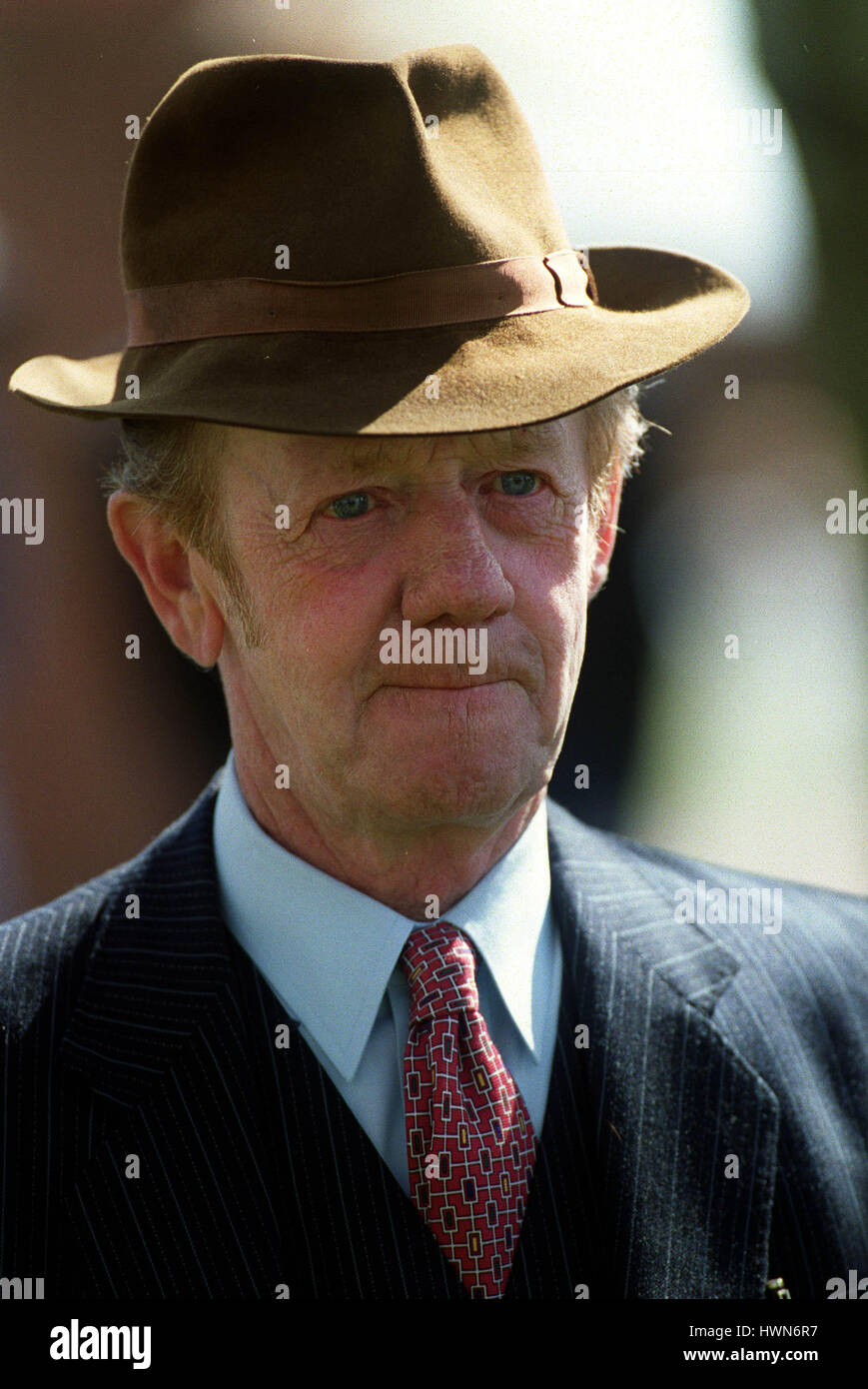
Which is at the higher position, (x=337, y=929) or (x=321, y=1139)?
(x=337, y=929)

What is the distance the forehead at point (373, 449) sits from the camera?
1.61 metres

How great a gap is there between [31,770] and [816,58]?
7.11 feet

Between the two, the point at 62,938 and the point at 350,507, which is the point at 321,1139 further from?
the point at 350,507

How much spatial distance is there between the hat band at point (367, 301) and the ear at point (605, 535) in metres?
0.39

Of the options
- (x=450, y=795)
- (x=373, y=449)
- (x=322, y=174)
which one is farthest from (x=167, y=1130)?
(x=322, y=174)

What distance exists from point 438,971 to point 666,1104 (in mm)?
438

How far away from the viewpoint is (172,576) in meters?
1.90

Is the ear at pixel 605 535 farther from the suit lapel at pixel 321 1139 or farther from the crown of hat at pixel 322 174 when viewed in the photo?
the suit lapel at pixel 321 1139

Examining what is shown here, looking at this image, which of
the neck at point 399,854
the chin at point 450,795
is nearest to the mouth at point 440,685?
the chin at point 450,795

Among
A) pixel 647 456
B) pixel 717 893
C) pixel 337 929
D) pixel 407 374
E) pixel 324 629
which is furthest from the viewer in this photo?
pixel 647 456
